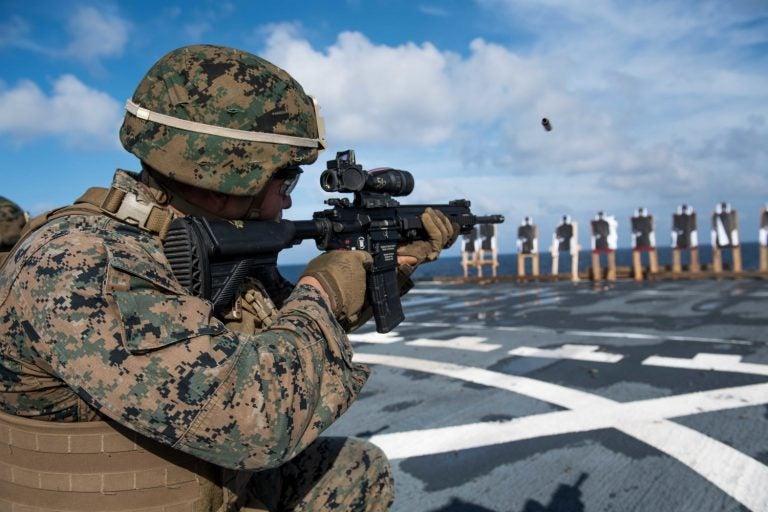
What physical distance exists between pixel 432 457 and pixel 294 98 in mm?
2653

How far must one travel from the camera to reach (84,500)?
5.69 ft

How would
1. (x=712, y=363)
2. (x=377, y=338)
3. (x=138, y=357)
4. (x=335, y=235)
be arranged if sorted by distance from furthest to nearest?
(x=377, y=338) < (x=712, y=363) < (x=335, y=235) < (x=138, y=357)

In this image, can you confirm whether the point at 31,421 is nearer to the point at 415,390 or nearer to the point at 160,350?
the point at 160,350

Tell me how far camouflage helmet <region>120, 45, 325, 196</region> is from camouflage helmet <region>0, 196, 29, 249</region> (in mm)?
3670

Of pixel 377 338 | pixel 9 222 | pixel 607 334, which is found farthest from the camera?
pixel 377 338

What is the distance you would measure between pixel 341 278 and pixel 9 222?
4149 mm

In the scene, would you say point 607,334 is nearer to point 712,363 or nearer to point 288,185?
point 712,363

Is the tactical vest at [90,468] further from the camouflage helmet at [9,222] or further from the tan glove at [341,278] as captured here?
the camouflage helmet at [9,222]

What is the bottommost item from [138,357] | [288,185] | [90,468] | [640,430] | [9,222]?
[640,430]

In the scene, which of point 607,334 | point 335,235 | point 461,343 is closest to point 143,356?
point 335,235

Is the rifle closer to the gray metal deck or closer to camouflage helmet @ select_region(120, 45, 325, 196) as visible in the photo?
camouflage helmet @ select_region(120, 45, 325, 196)

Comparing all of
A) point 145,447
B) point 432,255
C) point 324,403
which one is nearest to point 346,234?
point 432,255

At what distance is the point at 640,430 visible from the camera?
161 inches

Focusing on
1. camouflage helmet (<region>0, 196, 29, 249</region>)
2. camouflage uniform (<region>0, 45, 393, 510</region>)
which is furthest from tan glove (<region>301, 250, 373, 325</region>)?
camouflage helmet (<region>0, 196, 29, 249</region>)
